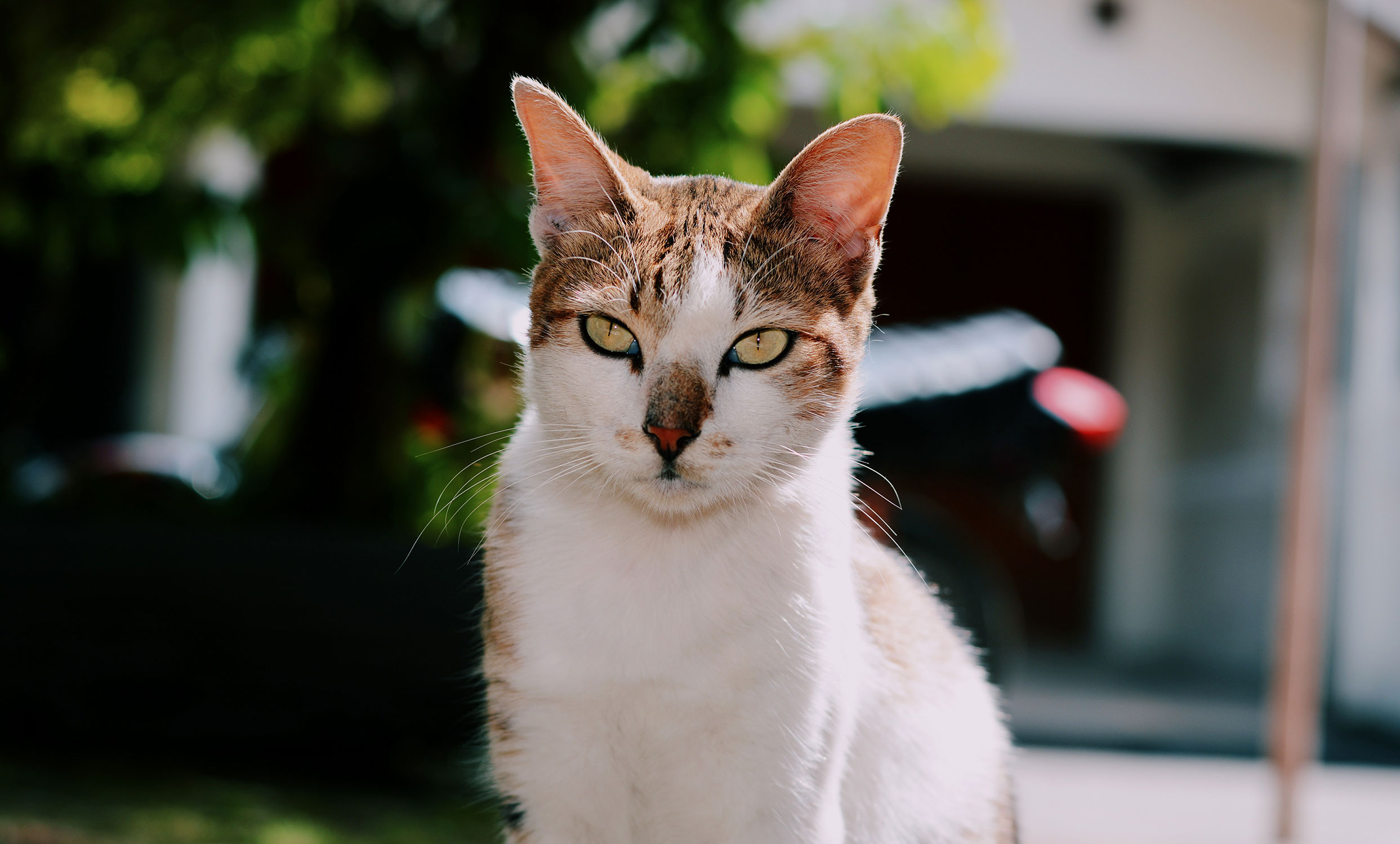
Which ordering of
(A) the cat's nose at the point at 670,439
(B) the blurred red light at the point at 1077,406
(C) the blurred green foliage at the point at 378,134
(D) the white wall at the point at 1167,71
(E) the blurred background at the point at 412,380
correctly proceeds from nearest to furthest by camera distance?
(A) the cat's nose at the point at 670,439 < (E) the blurred background at the point at 412,380 < (C) the blurred green foliage at the point at 378,134 < (B) the blurred red light at the point at 1077,406 < (D) the white wall at the point at 1167,71

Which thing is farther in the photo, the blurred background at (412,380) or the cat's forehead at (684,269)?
the blurred background at (412,380)

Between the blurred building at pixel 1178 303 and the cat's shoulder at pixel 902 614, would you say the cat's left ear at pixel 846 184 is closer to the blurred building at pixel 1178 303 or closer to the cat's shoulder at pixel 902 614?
the cat's shoulder at pixel 902 614

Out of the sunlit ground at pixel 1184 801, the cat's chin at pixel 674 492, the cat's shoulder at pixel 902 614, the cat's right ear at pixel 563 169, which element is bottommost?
the sunlit ground at pixel 1184 801

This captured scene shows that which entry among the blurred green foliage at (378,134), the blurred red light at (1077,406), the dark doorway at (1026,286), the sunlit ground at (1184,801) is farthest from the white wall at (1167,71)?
the sunlit ground at (1184,801)

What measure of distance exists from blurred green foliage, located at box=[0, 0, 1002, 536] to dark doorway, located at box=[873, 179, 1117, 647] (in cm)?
345

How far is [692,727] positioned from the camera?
0.95 m

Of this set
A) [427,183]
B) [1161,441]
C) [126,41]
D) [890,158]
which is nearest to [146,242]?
[126,41]

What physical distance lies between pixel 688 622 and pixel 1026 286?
639 cm

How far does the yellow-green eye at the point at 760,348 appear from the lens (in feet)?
3.25

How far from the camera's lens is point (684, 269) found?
0.99 m

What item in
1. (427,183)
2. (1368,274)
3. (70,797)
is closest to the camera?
(70,797)

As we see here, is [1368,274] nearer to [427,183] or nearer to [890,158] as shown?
[427,183]

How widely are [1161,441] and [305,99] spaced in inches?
206

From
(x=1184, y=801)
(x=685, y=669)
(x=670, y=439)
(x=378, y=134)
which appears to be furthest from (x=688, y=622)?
(x=1184, y=801)
